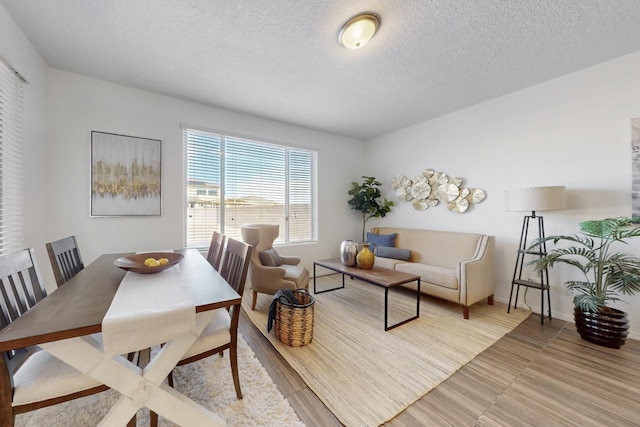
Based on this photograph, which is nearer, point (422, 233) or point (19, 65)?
point (19, 65)

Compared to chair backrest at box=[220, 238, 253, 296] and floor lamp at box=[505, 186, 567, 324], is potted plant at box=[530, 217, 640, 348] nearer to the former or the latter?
floor lamp at box=[505, 186, 567, 324]

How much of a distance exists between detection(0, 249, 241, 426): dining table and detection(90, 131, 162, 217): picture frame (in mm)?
1751

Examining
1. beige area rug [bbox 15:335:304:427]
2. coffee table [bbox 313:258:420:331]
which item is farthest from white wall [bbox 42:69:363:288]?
coffee table [bbox 313:258:420:331]

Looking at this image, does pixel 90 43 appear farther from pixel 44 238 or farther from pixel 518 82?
pixel 518 82

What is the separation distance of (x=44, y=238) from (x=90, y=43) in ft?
6.41

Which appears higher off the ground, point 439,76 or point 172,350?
point 439,76

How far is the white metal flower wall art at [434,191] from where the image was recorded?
344 centimetres

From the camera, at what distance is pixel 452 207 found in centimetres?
359

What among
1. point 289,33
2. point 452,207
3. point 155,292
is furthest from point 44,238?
point 452,207

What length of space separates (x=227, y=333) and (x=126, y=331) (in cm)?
62

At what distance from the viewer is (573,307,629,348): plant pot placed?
204 centimetres

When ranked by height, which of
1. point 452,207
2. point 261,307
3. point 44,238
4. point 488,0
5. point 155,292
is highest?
point 488,0

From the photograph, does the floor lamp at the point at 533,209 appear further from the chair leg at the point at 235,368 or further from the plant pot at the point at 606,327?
the chair leg at the point at 235,368

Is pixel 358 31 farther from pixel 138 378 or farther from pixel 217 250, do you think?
pixel 138 378
